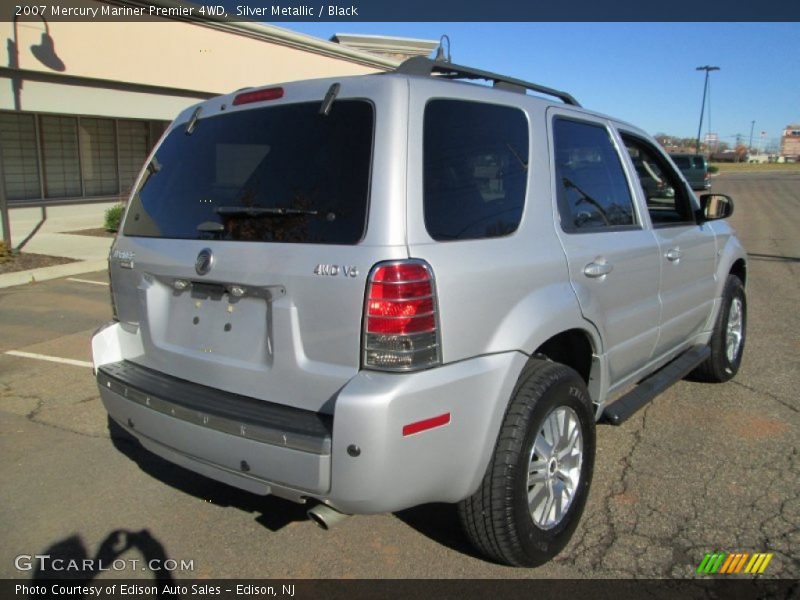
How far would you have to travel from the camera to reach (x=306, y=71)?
19.6 metres

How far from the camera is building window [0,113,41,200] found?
46.8 ft

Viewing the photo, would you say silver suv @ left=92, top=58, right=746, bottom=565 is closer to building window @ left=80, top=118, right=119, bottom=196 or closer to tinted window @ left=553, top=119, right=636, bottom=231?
tinted window @ left=553, top=119, right=636, bottom=231

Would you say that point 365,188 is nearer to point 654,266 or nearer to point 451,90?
point 451,90

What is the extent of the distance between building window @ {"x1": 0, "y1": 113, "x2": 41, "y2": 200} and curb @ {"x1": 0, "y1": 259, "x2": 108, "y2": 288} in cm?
522

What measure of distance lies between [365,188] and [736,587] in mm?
2238

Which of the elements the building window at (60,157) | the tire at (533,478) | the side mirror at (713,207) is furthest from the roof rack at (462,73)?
the building window at (60,157)

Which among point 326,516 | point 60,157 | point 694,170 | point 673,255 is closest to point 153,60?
point 60,157

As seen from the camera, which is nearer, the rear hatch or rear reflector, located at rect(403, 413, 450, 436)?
rear reflector, located at rect(403, 413, 450, 436)

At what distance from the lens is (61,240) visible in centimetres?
1316

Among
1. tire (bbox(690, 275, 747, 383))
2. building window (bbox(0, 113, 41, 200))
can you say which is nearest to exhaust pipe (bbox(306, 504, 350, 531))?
tire (bbox(690, 275, 747, 383))

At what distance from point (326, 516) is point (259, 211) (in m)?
1.20

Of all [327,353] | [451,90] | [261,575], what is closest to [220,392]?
[327,353]

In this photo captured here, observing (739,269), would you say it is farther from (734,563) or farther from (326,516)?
(326,516)

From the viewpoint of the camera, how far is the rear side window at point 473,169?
100.0 inches
